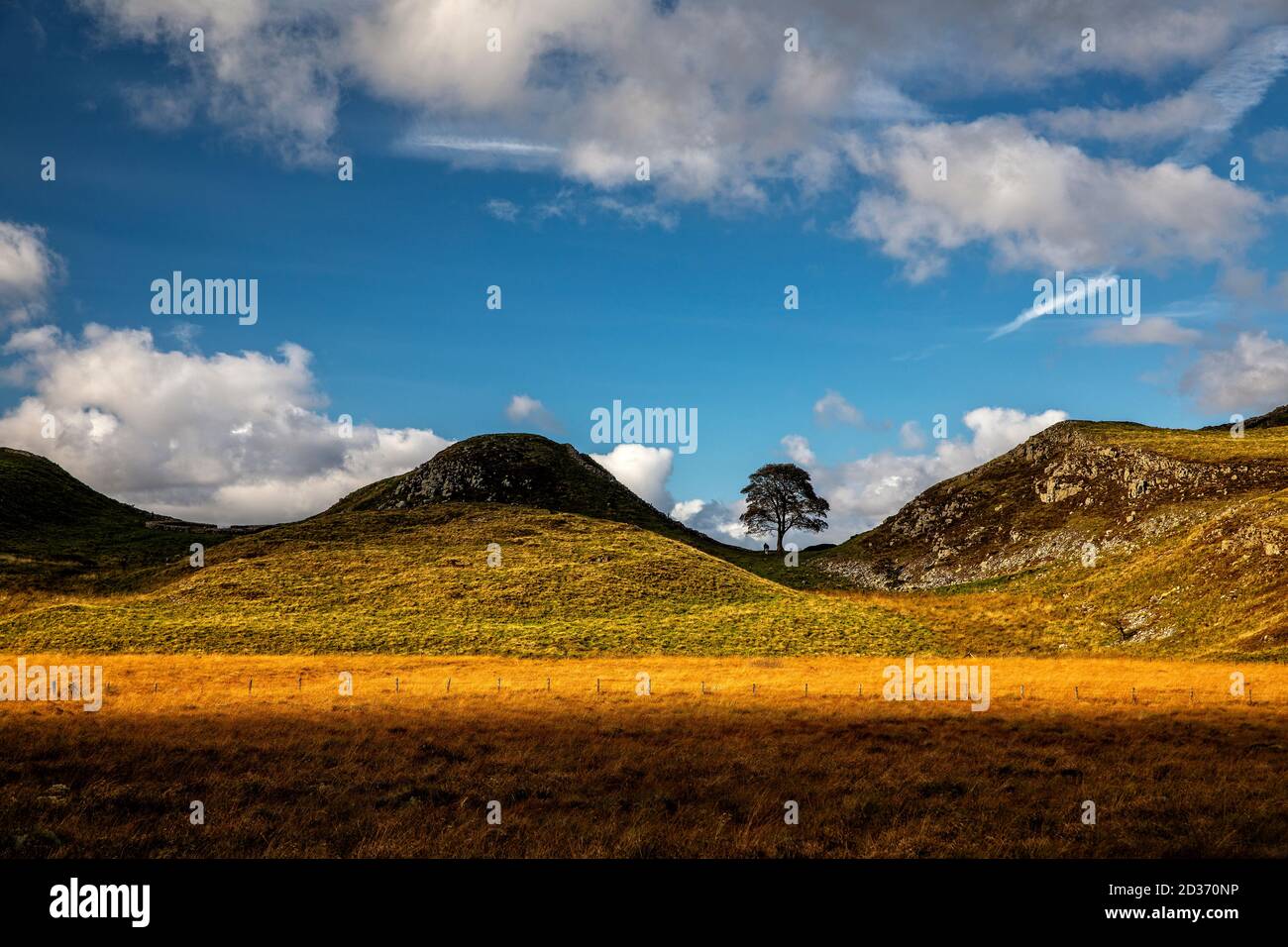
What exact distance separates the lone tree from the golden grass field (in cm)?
9692

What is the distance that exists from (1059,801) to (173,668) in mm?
44971

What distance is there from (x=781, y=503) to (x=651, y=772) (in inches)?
4572

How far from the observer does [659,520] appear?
444ft

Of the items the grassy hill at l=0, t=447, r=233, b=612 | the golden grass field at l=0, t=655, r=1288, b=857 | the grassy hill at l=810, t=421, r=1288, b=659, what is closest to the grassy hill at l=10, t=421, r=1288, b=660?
the grassy hill at l=810, t=421, r=1288, b=659

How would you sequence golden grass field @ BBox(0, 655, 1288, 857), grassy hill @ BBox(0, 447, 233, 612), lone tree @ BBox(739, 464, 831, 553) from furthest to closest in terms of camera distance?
lone tree @ BBox(739, 464, 831, 553)
grassy hill @ BBox(0, 447, 233, 612)
golden grass field @ BBox(0, 655, 1288, 857)

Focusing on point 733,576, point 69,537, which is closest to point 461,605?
point 733,576

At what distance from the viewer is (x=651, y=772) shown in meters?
18.0

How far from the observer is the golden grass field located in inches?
498

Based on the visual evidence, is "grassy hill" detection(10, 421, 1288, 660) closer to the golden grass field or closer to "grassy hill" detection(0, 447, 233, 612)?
"grassy hill" detection(0, 447, 233, 612)

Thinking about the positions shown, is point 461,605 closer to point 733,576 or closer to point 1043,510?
point 733,576

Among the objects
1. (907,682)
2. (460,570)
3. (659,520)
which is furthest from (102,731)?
(659,520)

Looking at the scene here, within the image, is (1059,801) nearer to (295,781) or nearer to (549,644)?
(295,781)
